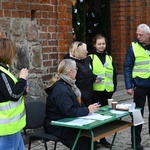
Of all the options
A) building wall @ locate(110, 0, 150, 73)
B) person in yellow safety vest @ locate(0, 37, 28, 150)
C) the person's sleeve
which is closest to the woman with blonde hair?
the person's sleeve

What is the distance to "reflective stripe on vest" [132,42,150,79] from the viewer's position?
523 centimetres

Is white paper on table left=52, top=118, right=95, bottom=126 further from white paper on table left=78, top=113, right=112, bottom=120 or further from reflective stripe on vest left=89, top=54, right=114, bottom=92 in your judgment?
reflective stripe on vest left=89, top=54, right=114, bottom=92

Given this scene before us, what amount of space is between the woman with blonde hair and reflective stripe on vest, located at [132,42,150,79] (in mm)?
676

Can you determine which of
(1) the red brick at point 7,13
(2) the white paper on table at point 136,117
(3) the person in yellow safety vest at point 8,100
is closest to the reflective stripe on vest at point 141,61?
(2) the white paper on table at point 136,117

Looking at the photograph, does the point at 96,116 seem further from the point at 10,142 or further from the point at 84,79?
the point at 84,79

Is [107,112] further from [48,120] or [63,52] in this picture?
[63,52]

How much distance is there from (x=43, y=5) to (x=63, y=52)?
0.91 m

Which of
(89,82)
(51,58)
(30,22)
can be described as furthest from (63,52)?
(89,82)

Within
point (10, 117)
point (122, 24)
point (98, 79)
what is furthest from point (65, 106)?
point (122, 24)

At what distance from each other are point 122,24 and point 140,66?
4.29 m

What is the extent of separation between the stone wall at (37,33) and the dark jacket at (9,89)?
2240mm

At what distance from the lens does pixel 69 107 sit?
13.3 ft

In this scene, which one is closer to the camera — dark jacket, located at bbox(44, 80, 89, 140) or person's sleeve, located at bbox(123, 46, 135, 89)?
dark jacket, located at bbox(44, 80, 89, 140)

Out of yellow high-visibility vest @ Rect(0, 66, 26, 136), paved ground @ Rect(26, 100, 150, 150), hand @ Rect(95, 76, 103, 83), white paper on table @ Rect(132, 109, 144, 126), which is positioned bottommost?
paved ground @ Rect(26, 100, 150, 150)
